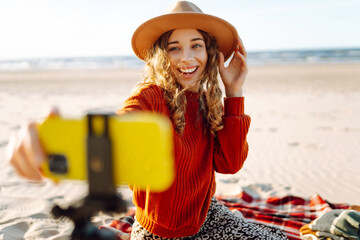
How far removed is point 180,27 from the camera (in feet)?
7.13

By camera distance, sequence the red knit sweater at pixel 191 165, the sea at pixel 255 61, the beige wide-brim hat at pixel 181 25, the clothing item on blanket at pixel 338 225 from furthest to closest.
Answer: the sea at pixel 255 61 → the clothing item on blanket at pixel 338 225 → the beige wide-brim hat at pixel 181 25 → the red knit sweater at pixel 191 165

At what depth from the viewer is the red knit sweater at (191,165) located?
1949mm

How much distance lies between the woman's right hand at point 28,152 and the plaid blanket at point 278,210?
2.47 m

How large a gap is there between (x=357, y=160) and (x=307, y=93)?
6.48m

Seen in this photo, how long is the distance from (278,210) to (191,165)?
6.79 feet

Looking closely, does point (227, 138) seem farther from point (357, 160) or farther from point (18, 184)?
point (357, 160)

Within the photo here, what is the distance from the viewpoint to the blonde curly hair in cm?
203

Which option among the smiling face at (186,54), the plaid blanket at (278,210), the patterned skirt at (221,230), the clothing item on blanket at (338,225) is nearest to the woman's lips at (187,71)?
the smiling face at (186,54)

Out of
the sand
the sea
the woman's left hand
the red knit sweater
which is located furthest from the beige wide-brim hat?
the sea

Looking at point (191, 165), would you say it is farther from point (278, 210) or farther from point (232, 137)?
point (278, 210)

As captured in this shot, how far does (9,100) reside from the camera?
10.7 metres

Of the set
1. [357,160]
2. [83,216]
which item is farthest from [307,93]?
[83,216]

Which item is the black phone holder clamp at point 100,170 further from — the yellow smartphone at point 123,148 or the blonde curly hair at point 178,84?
the blonde curly hair at point 178,84

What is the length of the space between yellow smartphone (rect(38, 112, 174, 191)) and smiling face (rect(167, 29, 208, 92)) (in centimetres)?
152
